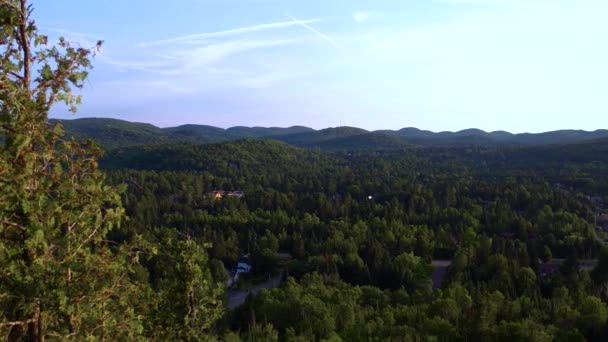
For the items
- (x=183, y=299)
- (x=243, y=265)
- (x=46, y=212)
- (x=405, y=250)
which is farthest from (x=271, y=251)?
(x=46, y=212)

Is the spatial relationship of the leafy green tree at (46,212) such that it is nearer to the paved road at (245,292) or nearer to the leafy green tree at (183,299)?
the leafy green tree at (183,299)

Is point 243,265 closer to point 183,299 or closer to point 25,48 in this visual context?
point 183,299

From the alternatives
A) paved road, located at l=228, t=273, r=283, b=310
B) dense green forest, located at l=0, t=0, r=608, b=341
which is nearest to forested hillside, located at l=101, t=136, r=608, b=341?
dense green forest, located at l=0, t=0, r=608, b=341

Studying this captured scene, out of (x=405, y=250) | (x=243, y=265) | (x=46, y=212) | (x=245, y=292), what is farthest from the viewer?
(x=243, y=265)

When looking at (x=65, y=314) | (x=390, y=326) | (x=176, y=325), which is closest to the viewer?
(x=65, y=314)

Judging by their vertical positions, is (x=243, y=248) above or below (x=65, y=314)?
below

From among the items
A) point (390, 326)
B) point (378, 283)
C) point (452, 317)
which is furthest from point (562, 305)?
point (378, 283)

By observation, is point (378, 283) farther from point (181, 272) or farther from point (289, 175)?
point (289, 175)
